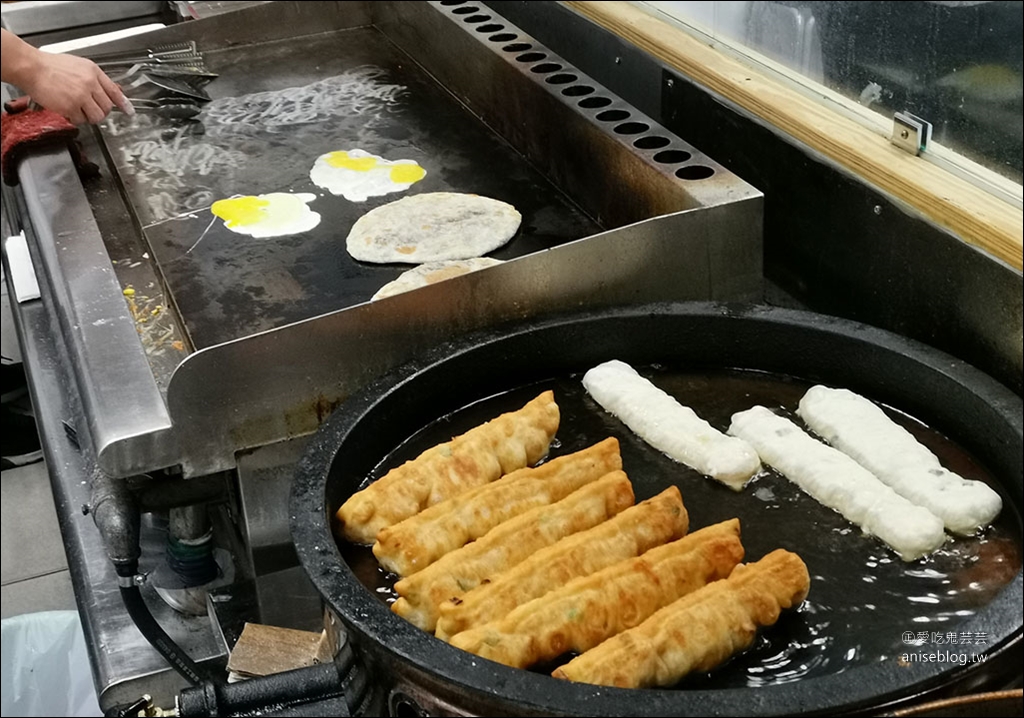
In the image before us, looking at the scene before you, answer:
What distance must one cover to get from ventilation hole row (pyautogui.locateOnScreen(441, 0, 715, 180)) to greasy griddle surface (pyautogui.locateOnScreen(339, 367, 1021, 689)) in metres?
0.54

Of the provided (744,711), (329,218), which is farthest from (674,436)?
(329,218)

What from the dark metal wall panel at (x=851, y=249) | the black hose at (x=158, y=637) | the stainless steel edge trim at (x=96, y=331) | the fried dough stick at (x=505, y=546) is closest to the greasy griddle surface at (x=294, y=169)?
the stainless steel edge trim at (x=96, y=331)

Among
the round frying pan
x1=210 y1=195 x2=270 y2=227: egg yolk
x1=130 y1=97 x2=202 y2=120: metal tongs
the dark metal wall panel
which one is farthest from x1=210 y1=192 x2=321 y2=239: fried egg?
the dark metal wall panel

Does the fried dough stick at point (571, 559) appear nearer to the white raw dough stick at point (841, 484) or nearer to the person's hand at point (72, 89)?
the white raw dough stick at point (841, 484)

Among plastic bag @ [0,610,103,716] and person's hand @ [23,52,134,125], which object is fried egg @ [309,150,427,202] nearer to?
person's hand @ [23,52,134,125]

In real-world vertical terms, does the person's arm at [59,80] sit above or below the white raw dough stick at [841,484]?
above

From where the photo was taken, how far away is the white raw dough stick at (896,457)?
180cm

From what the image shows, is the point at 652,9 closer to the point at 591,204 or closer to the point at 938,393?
the point at 591,204

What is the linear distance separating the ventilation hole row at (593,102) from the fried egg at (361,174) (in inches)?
17.9

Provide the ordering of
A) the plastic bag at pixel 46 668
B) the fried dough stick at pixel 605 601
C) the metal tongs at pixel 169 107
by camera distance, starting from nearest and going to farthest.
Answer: the fried dough stick at pixel 605 601, the plastic bag at pixel 46 668, the metal tongs at pixel 169 107

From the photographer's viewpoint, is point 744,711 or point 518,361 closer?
point 744,711

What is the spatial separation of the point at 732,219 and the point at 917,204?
0.37 m

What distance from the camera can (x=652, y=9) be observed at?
3.31m

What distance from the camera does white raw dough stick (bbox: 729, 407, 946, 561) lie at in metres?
1.78
